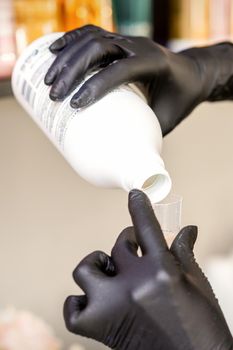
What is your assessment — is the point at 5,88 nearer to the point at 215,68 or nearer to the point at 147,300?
the point at 215,68

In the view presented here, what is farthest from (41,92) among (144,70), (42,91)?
(144,70)

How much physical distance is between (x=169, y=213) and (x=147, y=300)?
16 centimetres

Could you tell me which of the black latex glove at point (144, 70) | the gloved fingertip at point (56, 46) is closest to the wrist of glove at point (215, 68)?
the black latex glove at point (144, 70)

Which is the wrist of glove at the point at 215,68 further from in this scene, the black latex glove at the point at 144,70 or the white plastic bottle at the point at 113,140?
the white plastic bottle at the point at 113,140

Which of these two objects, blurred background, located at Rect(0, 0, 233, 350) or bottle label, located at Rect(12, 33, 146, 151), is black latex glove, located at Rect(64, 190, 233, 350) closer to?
bottle label, located at Rect(12, 33, 146, 151)

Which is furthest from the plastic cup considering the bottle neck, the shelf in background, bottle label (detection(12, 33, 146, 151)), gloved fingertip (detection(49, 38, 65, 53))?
the shelf in background

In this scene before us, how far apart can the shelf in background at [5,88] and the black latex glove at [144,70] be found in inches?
6.2

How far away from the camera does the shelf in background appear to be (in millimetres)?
975

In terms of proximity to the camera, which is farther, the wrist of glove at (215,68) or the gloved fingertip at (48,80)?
the wrist of glove at (215,68)

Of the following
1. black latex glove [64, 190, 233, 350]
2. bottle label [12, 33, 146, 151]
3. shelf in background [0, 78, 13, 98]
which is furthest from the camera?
shelf in background [0, 78, 13, 98]

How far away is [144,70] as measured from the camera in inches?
33.9

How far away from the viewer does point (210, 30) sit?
123 cm

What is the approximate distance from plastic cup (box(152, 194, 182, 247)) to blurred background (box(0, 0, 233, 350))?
1.15 feet

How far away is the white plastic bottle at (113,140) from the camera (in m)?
0.70
